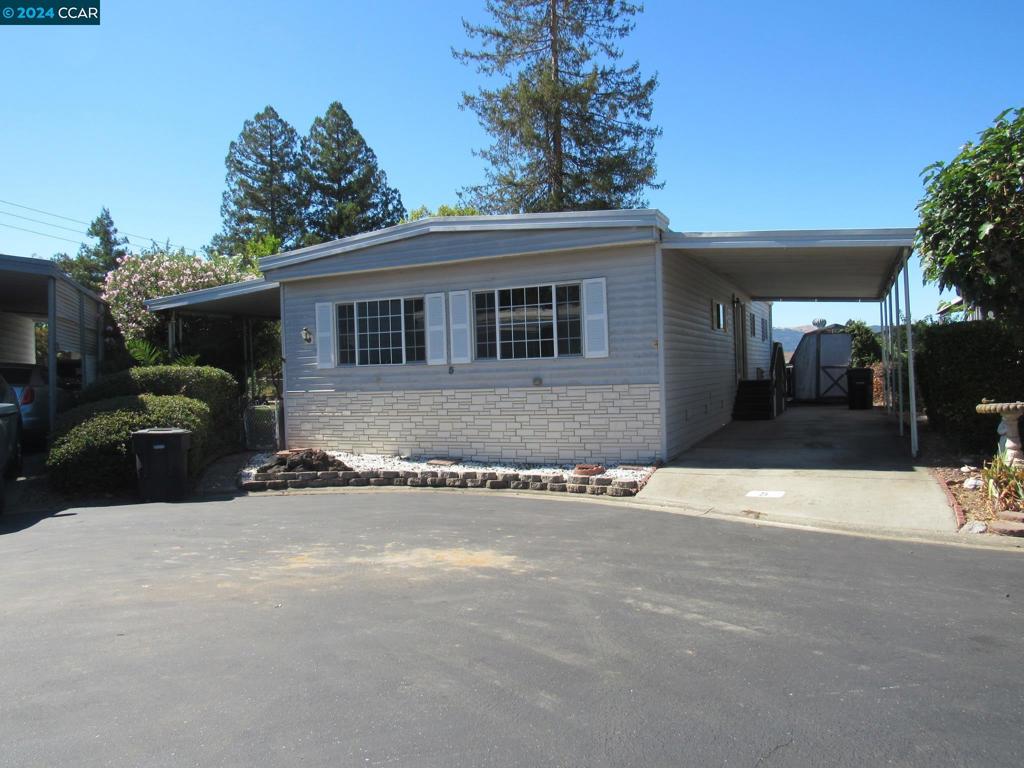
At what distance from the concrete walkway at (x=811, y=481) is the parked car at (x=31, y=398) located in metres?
11.0

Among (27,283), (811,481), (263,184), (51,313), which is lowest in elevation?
(811,481)

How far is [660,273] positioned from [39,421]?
11.4 metres

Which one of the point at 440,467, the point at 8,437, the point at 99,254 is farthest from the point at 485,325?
the point at 99,254

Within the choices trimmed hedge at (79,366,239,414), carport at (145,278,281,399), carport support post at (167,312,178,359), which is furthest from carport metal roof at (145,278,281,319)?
trimmed hedge at (79,366,239,414)

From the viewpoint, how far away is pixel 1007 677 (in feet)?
12.5

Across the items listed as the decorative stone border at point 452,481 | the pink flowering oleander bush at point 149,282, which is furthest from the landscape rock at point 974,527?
the pink flowering oleander bush at point 149,282

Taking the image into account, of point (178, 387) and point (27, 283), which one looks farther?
point (27, 283)

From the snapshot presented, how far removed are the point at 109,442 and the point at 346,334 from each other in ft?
15.0

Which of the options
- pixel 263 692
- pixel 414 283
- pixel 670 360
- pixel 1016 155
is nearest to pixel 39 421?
pixel 414 283

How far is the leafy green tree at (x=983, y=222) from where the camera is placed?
8648mm

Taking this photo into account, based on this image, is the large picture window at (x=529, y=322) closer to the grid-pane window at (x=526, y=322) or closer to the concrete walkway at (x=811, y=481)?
the grid-pane window at (x=526, y=322)

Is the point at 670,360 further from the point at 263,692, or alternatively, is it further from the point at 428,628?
the point at 263,692

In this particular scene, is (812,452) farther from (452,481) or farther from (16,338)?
(16,338)

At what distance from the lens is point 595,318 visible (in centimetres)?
1160
